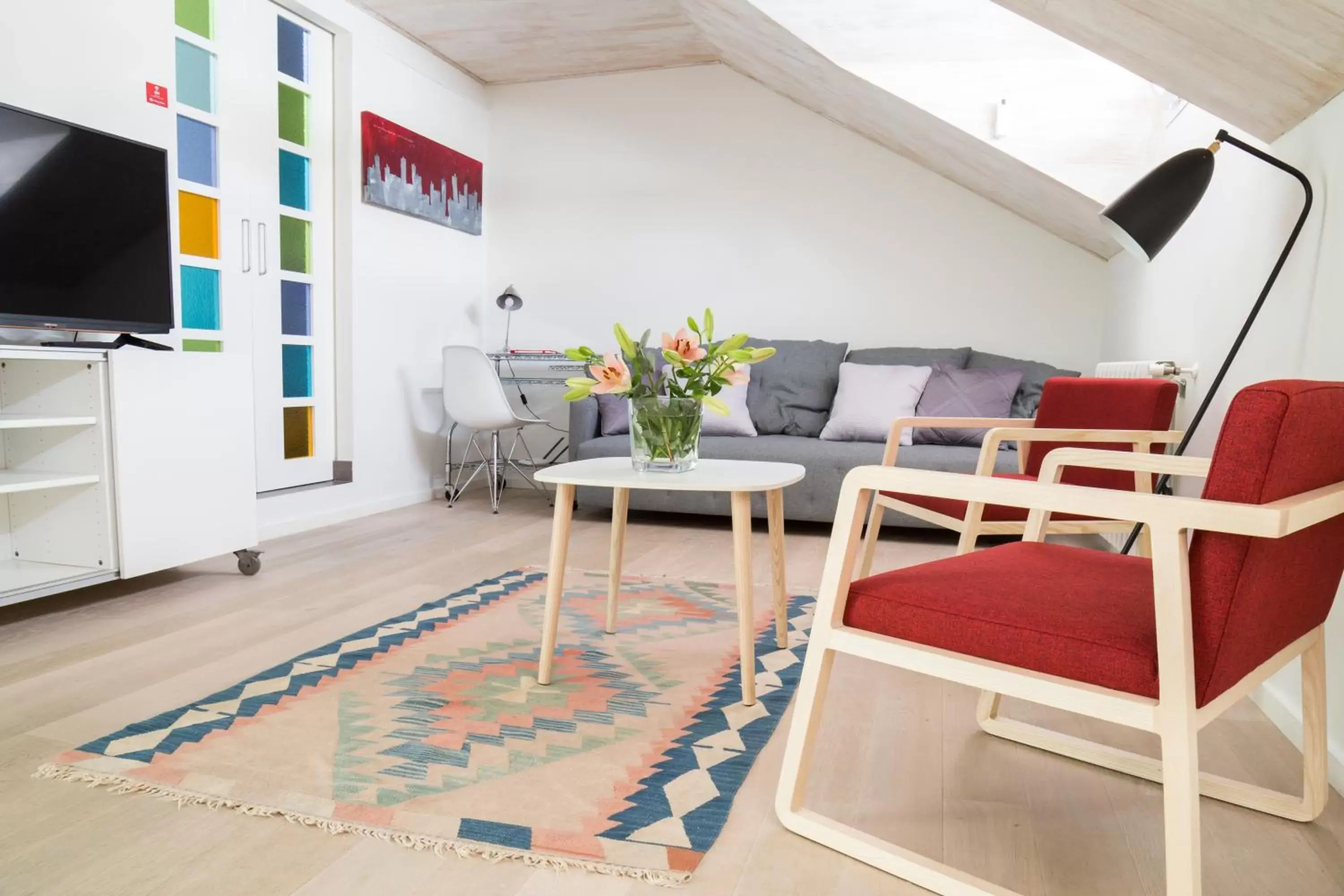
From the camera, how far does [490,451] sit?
5.45 meters

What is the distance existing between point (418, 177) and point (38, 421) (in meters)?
2.77

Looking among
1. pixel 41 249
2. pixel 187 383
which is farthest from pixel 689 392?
pixel 41 249

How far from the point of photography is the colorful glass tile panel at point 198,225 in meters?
3.49

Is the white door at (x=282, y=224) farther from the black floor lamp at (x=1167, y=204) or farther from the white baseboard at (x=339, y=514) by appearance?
the black floor lamp at (x=1167, y=204)

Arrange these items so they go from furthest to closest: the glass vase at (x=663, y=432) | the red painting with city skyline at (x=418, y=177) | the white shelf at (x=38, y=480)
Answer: the red painting with city skyline at (x=418, y=177) → the white shelf at (x=38, y=480) → the glass vase at (x=663, y=432)

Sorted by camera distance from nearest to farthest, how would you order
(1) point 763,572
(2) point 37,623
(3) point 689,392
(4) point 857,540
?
(4) point 857,540 → (3) point 689,392 → (2) point 37,623 → (1) point 763,572

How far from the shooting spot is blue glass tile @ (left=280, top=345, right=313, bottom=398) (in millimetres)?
4121

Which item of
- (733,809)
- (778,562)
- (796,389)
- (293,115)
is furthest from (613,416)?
(733,809)

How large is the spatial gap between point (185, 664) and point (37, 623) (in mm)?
686

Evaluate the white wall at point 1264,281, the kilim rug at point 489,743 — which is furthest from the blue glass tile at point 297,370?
the white wall at point 1264,281

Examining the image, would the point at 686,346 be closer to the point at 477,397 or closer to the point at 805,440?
the point at 805,440

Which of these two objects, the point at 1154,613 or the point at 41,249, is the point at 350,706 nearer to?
the point at 1154,613

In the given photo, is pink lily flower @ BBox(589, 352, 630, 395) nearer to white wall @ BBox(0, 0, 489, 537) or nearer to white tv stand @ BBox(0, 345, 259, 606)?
white tv stand @ BBox(0, 345, 259, 606)

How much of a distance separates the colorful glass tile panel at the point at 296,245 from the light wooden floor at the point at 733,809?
194 centimetres
